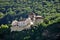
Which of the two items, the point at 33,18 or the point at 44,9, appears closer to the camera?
the point at 33,18

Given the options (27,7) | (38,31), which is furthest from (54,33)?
(27,7)

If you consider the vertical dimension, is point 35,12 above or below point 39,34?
below

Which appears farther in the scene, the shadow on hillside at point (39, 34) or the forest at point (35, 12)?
the forest at point (35, 12)

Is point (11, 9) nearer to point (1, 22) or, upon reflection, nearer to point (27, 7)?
point (27, 7)

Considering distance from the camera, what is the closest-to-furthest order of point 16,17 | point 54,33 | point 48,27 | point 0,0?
point 54,33 < point 48,27 < point 16,17 < point 0,0

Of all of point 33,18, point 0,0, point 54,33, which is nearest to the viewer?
point 54,33

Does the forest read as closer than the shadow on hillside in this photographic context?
No

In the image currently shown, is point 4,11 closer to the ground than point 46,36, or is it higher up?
closer to the ground

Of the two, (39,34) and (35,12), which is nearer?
(39,34)
